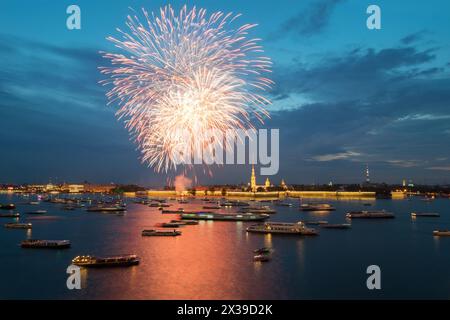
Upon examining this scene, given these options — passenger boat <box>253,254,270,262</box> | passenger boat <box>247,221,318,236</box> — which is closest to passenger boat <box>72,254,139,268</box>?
passenger boat <box>253,254,270,262</box>

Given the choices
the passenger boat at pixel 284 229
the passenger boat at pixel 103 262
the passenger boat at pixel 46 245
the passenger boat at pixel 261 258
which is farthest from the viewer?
the passenger boat at pixel 284 229

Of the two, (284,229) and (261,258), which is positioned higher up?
(284,229)

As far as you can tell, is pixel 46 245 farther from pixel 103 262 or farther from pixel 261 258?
pixel 261 258

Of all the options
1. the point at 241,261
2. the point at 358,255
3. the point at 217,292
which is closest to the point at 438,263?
the point at 358,255

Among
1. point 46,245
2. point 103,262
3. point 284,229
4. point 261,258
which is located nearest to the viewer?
point 103,262

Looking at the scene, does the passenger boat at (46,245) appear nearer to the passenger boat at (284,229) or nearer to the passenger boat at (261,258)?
the passenger boat at (261,258)

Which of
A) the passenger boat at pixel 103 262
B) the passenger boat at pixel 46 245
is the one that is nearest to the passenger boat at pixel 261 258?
the passenger boat at pixel 103 262

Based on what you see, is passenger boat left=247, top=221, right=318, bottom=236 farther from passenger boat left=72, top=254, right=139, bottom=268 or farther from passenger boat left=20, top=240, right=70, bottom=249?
passenger boat left=72, top=254, right=139, bottom=268

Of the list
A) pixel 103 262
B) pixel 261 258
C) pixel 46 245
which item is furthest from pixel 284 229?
pixel 46 245

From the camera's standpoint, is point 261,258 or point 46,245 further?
point 46,245
